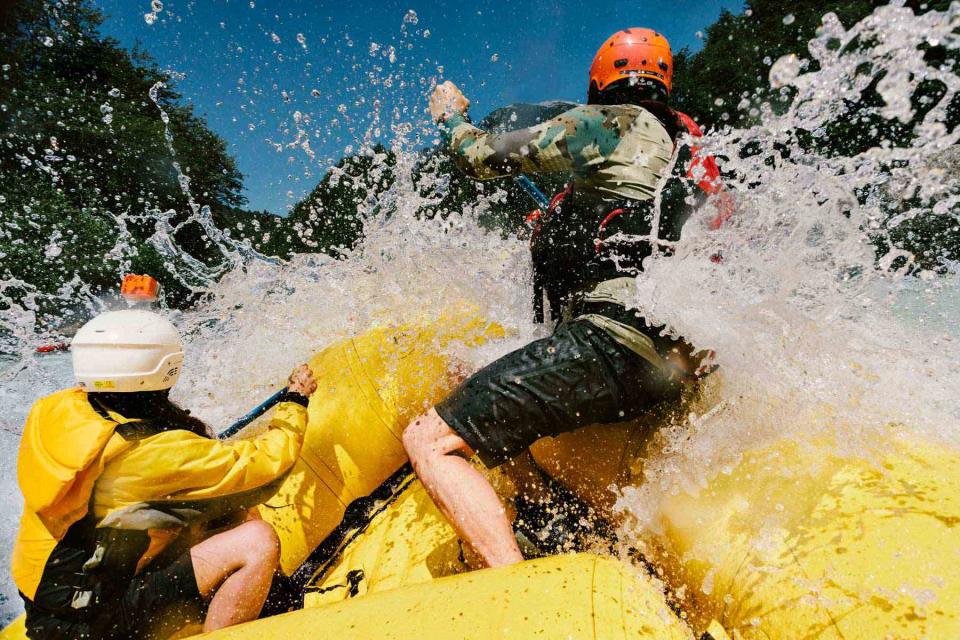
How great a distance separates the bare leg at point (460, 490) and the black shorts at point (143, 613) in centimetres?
101

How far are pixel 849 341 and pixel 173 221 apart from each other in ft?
88.1

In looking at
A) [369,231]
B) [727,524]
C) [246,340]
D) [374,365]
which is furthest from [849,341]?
[246,340]

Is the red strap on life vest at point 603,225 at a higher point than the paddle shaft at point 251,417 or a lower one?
higher

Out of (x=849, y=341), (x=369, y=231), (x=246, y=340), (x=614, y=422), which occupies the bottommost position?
(x=614, y=422)

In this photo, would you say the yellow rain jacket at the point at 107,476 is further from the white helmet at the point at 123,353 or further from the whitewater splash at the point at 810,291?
the whitewater splash at the point at 810,291

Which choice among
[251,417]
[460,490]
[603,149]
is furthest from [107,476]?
[603,149]

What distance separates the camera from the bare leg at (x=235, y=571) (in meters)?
1.83

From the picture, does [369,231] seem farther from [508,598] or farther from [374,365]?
[508,598]

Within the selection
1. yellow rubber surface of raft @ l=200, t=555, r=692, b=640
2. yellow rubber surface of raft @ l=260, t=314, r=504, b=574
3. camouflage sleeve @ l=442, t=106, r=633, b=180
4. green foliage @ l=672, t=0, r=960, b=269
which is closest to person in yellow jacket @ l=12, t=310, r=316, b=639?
yellow rubber surface of raft @ l=260, t=314, r=504, b=574

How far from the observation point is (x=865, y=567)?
1.17m

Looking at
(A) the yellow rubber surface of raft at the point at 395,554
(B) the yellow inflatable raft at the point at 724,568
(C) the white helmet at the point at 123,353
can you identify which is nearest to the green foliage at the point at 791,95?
(B) the yellow inflatable raft at the point at 724,568

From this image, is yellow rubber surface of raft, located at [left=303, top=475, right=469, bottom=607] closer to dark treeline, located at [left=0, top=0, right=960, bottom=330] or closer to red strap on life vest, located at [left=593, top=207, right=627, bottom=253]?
red strap on life vest, located at [left=593, top=207, right=627, bottom=253]

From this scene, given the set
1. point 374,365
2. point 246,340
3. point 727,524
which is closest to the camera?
point 727,524

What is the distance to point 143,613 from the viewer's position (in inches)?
67.9
